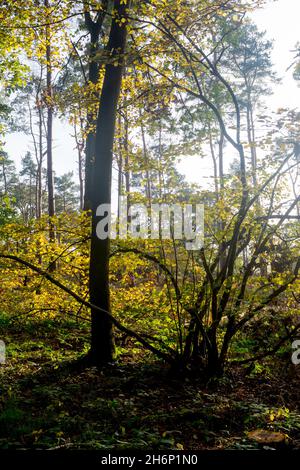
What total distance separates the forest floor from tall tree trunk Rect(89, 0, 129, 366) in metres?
0.50

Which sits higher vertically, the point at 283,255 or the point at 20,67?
the point at 20,67

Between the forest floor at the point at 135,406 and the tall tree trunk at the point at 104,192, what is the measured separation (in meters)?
0.50

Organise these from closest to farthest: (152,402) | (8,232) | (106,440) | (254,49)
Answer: (106,440)
(152,402)
(8,232)
(254,49)

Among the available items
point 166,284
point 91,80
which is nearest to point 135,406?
point 166,284

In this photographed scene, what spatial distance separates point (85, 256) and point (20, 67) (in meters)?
5.53

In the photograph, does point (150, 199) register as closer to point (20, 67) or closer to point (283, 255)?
point (283, 255)

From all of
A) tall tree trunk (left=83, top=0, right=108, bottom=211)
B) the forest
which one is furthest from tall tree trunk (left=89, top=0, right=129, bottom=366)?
tall tree trunk (left=83, top=0, right=108, bottom=211)

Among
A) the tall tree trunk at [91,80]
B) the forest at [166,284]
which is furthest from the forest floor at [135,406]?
the tall tree trunk at [91,80]

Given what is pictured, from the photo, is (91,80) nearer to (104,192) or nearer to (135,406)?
(104,192)

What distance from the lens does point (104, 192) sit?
6727mm

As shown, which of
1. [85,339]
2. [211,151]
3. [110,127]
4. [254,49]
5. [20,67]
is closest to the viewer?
[110,127]

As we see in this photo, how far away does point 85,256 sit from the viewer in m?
7.77

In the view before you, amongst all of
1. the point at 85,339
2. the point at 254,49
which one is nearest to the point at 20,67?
the point at 85,339

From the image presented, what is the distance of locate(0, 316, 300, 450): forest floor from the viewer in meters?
3.91
